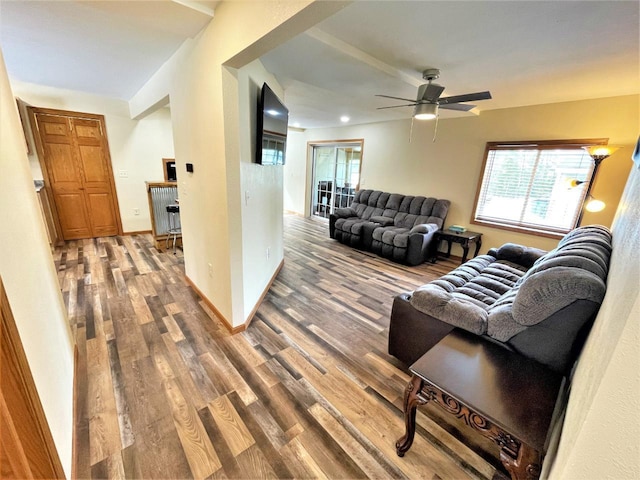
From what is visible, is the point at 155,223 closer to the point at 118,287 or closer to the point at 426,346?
the point at 118,287

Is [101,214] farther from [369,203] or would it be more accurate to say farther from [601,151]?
[601,151]

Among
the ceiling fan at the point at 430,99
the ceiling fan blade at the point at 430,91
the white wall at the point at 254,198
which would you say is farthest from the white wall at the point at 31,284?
the ceiling fan blade at the point at 430,91

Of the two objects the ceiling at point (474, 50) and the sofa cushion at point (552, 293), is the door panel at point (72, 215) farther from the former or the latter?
the sofa cushion at point (552, 293)

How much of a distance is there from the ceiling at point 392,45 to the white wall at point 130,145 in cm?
95

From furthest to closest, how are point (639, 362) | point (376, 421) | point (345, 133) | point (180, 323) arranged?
point (345, 133) < point (180, 323) < point (376, 421) < point (639, 362)

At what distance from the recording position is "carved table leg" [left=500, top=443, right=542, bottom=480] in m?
0.94

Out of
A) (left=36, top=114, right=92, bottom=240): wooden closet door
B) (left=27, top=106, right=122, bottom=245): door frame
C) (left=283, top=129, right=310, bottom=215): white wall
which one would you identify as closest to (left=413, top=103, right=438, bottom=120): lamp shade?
(left=283, top=129, right=310, bottom=215): white wall

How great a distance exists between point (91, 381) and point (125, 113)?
481 centimetres

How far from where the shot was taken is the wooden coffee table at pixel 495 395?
3.20 ft

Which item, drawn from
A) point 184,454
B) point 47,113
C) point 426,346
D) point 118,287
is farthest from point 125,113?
point 426,346

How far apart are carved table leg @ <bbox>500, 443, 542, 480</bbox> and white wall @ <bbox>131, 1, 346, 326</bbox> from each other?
1932 millimetres

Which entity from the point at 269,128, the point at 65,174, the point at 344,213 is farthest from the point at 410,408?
the point at 65,174

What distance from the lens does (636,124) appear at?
2984 millimetres

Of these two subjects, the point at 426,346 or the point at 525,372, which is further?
the point at 426,346
